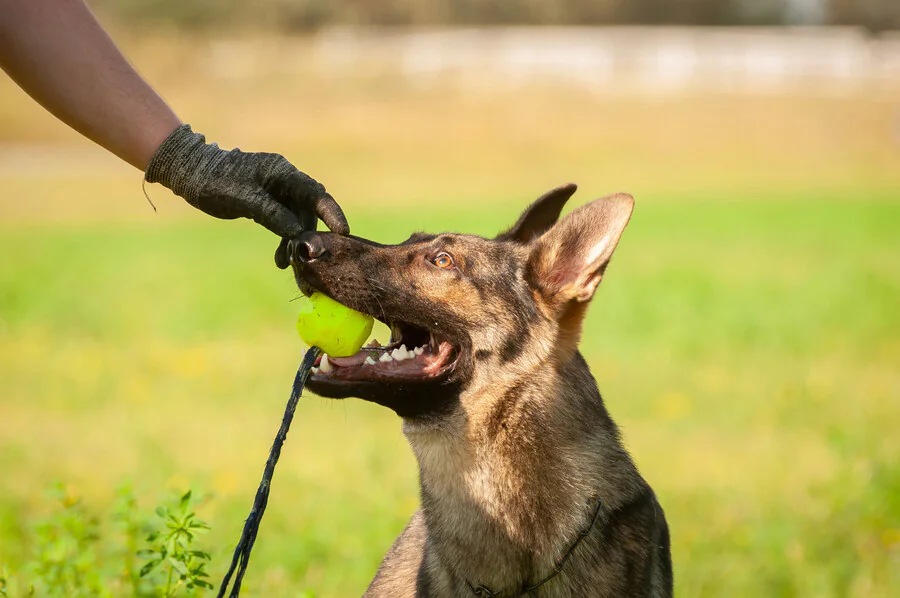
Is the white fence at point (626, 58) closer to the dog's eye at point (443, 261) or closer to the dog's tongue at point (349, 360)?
the dog's eye at point (443, 261)

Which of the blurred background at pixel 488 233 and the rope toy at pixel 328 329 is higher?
the blurred background at pixel 488 233

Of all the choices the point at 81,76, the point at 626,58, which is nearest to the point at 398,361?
the point at 81,76

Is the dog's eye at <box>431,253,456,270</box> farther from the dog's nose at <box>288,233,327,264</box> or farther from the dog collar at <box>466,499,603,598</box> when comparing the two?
the dog collar at <box>466,499,603,598</box>

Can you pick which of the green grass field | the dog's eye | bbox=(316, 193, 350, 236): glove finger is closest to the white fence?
the green grass field

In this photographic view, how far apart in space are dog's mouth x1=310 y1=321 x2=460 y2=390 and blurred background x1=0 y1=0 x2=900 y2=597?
1.01 m

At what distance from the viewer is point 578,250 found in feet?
12.9

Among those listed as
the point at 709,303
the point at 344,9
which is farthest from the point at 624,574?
the point at 344,9

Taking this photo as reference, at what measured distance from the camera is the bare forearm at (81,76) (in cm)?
317

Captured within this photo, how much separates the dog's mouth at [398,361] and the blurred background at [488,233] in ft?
3.32

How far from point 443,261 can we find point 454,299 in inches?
7.2

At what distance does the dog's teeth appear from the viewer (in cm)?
355

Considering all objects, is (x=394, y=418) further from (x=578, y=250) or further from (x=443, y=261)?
(x=578, y=250)

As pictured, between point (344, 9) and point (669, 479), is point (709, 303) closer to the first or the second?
point (669, 479)

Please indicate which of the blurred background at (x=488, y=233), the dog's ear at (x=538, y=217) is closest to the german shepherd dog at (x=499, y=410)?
the dog's ear at (x=538, y=217)
